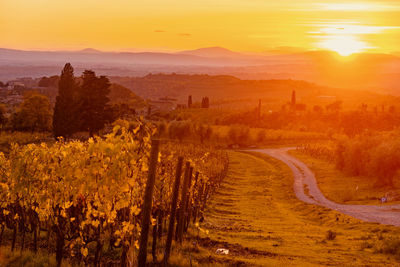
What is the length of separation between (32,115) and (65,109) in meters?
12.1

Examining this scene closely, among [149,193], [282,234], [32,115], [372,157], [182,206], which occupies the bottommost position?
[282,234]

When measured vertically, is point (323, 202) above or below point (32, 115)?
below

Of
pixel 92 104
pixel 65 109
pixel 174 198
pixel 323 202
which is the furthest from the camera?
pixel 92 104

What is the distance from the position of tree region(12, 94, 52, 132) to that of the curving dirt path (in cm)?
3733

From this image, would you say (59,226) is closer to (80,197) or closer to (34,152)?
(80,197)

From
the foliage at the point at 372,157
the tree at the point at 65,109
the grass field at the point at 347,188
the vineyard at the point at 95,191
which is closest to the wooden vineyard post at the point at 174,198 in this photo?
the vineyard at the point at 95,191

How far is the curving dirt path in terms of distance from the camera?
36.1 metres

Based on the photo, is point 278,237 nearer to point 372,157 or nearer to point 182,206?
point 182,206

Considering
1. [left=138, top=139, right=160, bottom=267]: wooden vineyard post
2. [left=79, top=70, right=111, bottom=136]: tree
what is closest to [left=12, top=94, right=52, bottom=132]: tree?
[left=79, top=70, right=111, bottom=136]: tree

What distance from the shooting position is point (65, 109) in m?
68.4

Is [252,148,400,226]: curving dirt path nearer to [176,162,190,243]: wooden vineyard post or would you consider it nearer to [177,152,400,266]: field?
[177,152,400,266]: field

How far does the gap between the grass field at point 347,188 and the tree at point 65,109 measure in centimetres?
3290

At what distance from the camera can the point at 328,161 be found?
7144 centimetres

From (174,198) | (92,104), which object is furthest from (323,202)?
(92,104)
